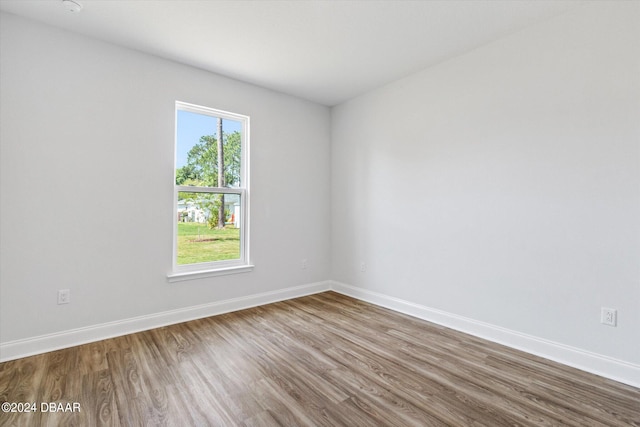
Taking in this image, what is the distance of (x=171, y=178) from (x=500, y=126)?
3.18 metres

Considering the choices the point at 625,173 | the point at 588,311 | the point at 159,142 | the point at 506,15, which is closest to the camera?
the point at 625,173

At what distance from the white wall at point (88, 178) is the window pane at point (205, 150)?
6.9 inches

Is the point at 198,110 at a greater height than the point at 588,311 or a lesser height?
greater

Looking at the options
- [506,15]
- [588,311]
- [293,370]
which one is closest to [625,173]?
[588,311]

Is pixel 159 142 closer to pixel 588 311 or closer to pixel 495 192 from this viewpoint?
pixel 495 192

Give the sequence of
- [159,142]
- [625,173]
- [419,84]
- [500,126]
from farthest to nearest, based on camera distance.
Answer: [419,84], [159,142], [500,126], [625,173]

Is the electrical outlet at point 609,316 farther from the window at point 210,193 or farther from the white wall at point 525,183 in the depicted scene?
the window at point 210,193

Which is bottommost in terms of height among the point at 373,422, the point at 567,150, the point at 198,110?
the point at 373,422

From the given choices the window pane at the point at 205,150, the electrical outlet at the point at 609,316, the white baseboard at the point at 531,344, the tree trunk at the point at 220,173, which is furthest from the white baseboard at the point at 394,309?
the window pane at the point at 205,150

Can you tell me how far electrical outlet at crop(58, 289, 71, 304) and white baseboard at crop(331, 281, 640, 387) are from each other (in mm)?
3107

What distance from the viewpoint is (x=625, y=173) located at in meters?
2.06

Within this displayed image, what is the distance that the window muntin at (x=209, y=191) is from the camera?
3.21 m

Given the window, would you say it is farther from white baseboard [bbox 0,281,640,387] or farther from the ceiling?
the ceiling

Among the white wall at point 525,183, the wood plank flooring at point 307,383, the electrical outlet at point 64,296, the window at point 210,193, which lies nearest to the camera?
the wood plank flooring at point 307,383
